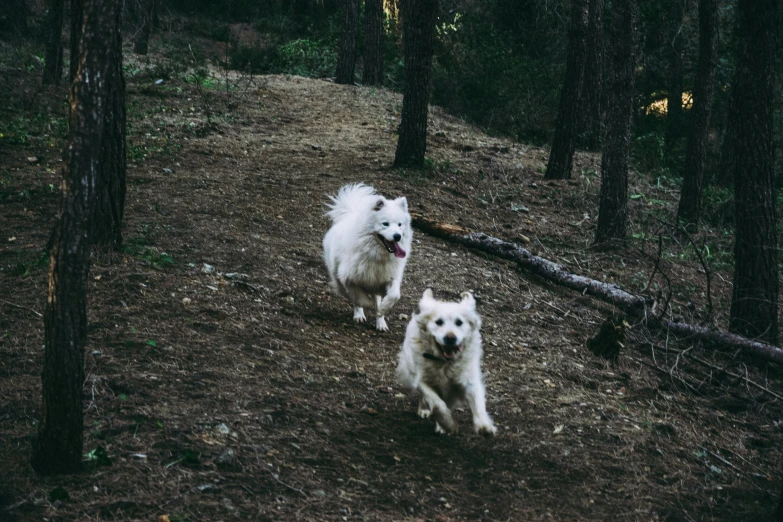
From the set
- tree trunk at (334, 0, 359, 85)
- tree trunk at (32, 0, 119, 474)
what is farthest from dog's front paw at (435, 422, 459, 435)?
tree trunk at (334, 0, 359, 85)

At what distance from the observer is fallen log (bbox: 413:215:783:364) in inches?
283

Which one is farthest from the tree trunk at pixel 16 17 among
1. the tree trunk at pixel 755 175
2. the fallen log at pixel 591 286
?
the tree trunk at pixel 755 175

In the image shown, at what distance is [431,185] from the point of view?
11852mm

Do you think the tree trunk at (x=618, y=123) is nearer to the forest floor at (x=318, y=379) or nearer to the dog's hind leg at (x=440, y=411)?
the forest floor at (x=318, y=379)

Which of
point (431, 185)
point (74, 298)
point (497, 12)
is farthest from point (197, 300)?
point (497, 12)

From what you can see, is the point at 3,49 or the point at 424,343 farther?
the point at 3,49

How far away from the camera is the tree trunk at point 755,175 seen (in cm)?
693

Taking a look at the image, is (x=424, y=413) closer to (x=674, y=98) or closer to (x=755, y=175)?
(x=755, y=175)

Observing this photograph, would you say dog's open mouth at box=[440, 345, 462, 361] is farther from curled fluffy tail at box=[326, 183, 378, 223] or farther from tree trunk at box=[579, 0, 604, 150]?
tree trunk at box=[579, 0, 604, 150]

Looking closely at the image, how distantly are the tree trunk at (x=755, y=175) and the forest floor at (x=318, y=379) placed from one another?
58 cm

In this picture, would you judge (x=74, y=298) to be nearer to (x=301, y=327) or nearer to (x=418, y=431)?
(x=418, y=431)

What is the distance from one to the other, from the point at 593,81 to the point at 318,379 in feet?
42.8

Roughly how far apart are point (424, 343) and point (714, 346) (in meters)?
4.32

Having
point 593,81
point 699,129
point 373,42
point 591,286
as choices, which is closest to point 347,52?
point 373,42
